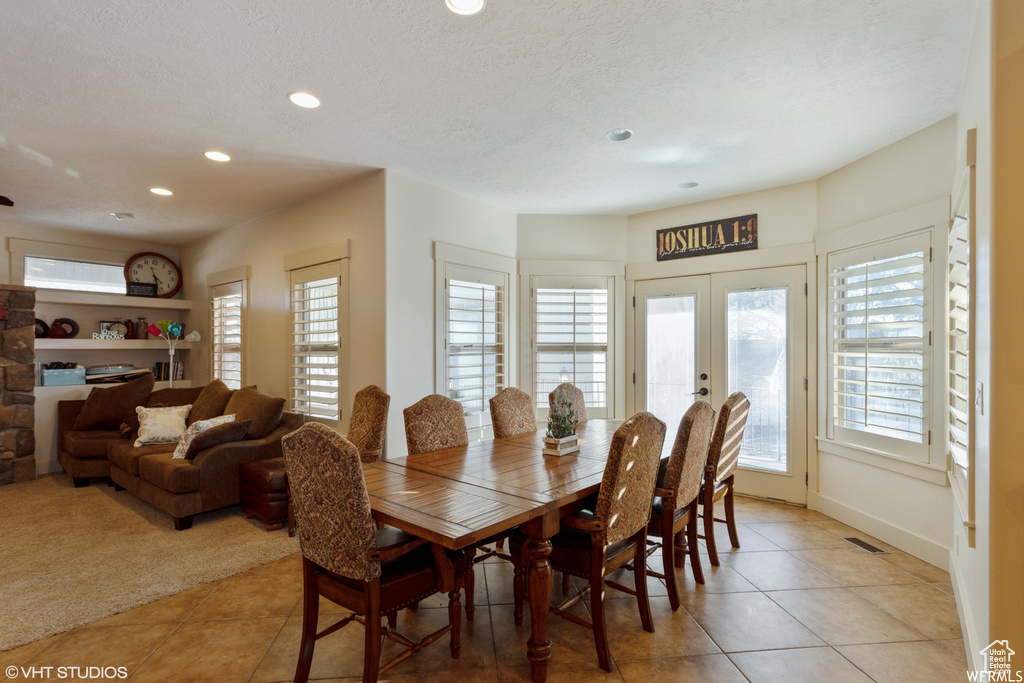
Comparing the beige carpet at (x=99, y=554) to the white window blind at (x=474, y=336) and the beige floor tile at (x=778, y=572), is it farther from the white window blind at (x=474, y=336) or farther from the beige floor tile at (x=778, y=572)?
the beige floor tile at (x=778, y=572)

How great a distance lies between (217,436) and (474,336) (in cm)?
214

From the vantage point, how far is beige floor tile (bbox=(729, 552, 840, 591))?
2.66m

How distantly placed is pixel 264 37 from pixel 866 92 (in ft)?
9.73

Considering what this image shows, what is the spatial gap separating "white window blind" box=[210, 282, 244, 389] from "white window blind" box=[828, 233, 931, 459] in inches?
214

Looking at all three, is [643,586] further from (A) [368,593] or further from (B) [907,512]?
(B) [907,512]

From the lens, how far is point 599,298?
16.0ft

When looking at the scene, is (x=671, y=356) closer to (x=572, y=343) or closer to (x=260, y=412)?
(x=572, y=343)

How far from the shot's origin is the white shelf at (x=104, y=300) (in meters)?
5.09

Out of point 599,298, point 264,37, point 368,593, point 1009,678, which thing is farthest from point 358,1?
point 599,298

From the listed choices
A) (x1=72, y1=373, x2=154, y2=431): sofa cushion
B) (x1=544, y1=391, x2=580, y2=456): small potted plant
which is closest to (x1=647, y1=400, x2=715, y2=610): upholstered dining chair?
(x1=544, y1=391, x2=580, y2=456): small potted plant

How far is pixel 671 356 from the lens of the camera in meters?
4.68

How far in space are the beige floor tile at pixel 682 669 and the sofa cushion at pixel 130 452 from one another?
3.90 meters

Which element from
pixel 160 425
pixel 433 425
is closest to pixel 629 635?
pixel 433 425

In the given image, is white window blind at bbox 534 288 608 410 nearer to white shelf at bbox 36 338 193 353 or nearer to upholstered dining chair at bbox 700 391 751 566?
A: upholstered dining chair at bbox 700 391 751 566
